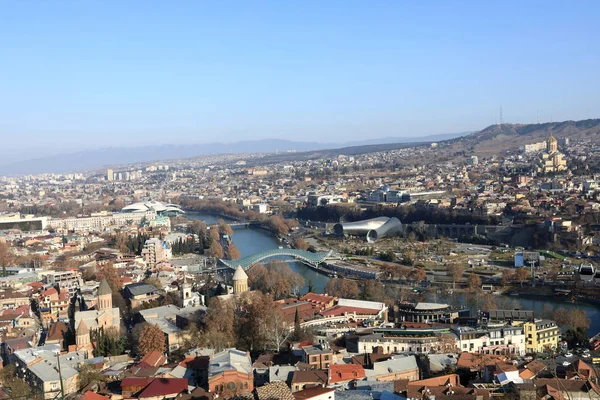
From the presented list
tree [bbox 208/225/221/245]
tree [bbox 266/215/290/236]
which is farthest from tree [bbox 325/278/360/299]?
tree [bbox 266/215/290/236]

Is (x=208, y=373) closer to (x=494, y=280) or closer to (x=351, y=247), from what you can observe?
(x=494, y=280)

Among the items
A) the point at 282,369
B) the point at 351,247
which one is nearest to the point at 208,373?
the point at 282,369

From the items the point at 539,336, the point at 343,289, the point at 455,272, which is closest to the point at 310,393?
the point at 539,336

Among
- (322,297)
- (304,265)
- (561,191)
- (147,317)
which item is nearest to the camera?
(147,317)

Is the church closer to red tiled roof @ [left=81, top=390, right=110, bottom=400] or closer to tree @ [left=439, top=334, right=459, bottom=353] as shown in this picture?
red tiled roof @ [left=81, top=390, right=110, bottom=400]

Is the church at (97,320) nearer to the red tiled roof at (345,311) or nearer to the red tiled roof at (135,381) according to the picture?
the red tiled roof at (135,381)

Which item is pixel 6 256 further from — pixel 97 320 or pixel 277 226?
pixel 277 226
